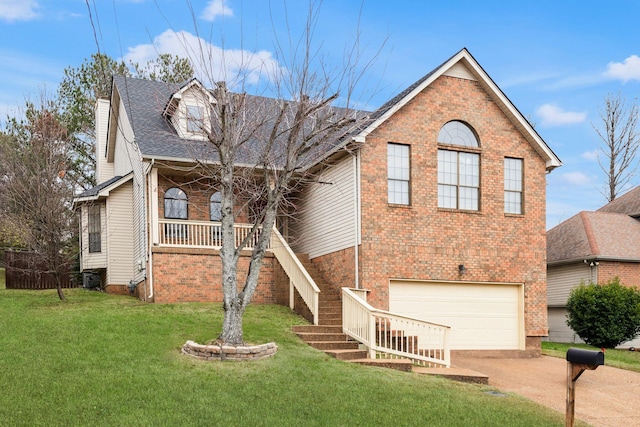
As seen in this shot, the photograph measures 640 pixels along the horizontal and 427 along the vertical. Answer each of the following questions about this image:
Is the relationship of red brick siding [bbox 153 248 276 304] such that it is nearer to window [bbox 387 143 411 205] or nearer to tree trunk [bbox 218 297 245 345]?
window [bbox 387 143 411 205]

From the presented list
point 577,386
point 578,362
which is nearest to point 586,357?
point 578,362

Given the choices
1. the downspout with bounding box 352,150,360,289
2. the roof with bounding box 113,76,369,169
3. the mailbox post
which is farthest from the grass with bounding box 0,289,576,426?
the roof with bounding box 113,76,369,169

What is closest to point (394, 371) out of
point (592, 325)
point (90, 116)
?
point (592, 325)

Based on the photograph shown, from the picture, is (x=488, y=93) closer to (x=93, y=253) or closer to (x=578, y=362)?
(x=578, y=362)

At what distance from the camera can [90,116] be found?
34.8m

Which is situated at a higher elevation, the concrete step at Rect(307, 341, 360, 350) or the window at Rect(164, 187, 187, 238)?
the window at Rect(164, 187, 187, 238)

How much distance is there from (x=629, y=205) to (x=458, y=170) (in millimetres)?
14965

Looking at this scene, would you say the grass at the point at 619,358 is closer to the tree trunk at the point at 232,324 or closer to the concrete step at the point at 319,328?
the concrete step at the point at 319,328

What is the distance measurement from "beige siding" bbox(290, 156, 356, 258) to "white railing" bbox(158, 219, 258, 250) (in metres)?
1.95

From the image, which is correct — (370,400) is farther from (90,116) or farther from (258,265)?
(90,116)

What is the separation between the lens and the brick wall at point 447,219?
17.1 metres

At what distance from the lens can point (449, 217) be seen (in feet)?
58.7

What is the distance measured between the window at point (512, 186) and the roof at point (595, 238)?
7340 mm

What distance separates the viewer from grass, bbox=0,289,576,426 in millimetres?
8898
